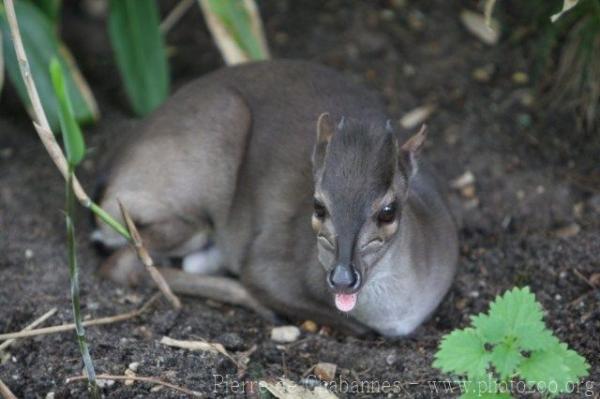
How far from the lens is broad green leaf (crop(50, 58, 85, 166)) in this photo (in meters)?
3.45

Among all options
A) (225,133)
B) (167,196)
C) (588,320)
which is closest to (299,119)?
(225,133)

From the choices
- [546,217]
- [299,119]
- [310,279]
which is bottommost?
[546,217]

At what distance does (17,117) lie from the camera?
6785 mm

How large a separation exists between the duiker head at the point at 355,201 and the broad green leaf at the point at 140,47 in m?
2.07

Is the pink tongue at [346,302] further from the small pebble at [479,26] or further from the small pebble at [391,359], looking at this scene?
the small pebble at [479,26]

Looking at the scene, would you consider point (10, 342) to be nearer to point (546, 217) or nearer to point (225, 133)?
point (225, 133)

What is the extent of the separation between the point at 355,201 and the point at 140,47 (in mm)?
2443

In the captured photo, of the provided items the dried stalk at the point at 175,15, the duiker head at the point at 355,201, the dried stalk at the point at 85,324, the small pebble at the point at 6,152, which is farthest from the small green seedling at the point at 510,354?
the dried stalk at the point at 175,15

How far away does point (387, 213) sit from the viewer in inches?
183

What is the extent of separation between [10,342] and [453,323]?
6.61 ft

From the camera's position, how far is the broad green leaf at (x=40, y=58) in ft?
20.5

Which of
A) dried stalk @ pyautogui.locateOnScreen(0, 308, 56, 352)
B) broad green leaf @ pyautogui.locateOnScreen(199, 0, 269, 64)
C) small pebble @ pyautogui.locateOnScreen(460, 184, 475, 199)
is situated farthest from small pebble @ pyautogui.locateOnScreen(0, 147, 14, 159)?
small pebble @ pyautogui.locateOnScreen(460, 184, 475, 199)

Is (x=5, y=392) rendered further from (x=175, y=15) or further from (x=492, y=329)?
(x=175, y=15)

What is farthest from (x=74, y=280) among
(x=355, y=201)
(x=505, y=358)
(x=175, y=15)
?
(x=175, y=15)
